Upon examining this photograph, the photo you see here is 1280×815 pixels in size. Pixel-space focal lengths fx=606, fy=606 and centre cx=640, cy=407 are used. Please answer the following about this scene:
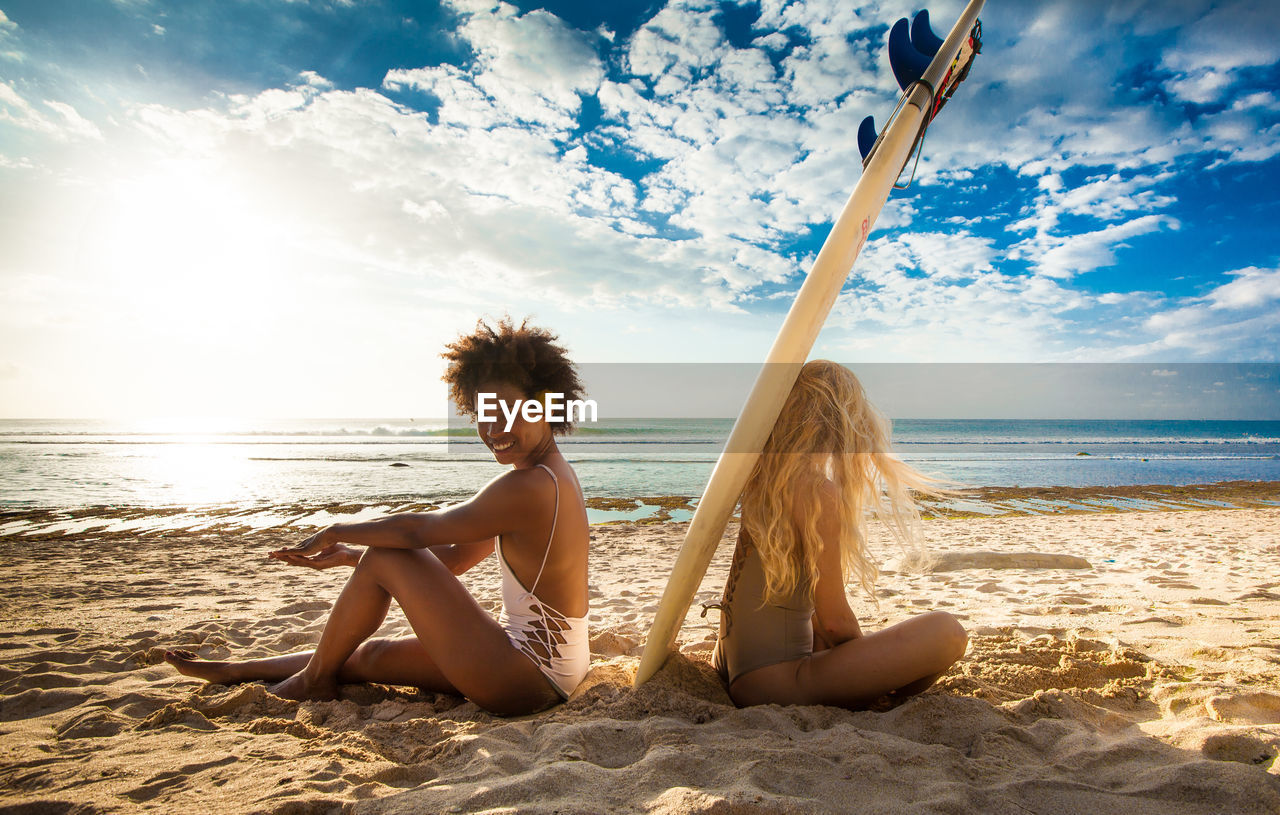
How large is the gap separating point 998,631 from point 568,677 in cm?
252

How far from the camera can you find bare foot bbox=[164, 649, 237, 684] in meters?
2.85

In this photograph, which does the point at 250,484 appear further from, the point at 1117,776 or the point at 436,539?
the point at 1117,776

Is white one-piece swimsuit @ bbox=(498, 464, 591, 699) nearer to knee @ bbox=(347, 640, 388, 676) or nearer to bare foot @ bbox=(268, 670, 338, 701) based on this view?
knee @ bbox=(347, 640, 388, 676)

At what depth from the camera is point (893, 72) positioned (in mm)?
3303

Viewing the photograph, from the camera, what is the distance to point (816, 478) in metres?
2.35

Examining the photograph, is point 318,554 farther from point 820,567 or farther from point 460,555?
point 820,567

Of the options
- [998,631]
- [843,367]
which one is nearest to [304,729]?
[843,367]

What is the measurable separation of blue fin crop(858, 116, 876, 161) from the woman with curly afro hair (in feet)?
6.56

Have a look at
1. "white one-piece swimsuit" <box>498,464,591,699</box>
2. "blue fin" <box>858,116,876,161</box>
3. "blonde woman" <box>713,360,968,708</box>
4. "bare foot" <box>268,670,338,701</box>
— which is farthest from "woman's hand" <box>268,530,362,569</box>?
"blue fin" <box>858,116,876,161</box>

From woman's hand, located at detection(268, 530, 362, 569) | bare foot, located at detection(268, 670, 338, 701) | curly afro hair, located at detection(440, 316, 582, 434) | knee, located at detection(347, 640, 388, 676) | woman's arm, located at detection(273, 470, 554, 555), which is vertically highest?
curly afro hair, located at detection(440, 316, 582, 434)

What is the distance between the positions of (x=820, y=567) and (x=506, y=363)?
1.56 metres

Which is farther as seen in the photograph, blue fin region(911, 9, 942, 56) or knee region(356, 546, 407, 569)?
blue fin region(911, 9, 942, 56)

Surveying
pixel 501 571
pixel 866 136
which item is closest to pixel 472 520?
pixel 501 571

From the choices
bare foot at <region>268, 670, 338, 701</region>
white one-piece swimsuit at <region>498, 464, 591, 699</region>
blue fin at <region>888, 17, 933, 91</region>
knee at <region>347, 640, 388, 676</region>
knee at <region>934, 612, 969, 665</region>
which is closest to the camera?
knee at <region>934, 612, 969, 665</region>
